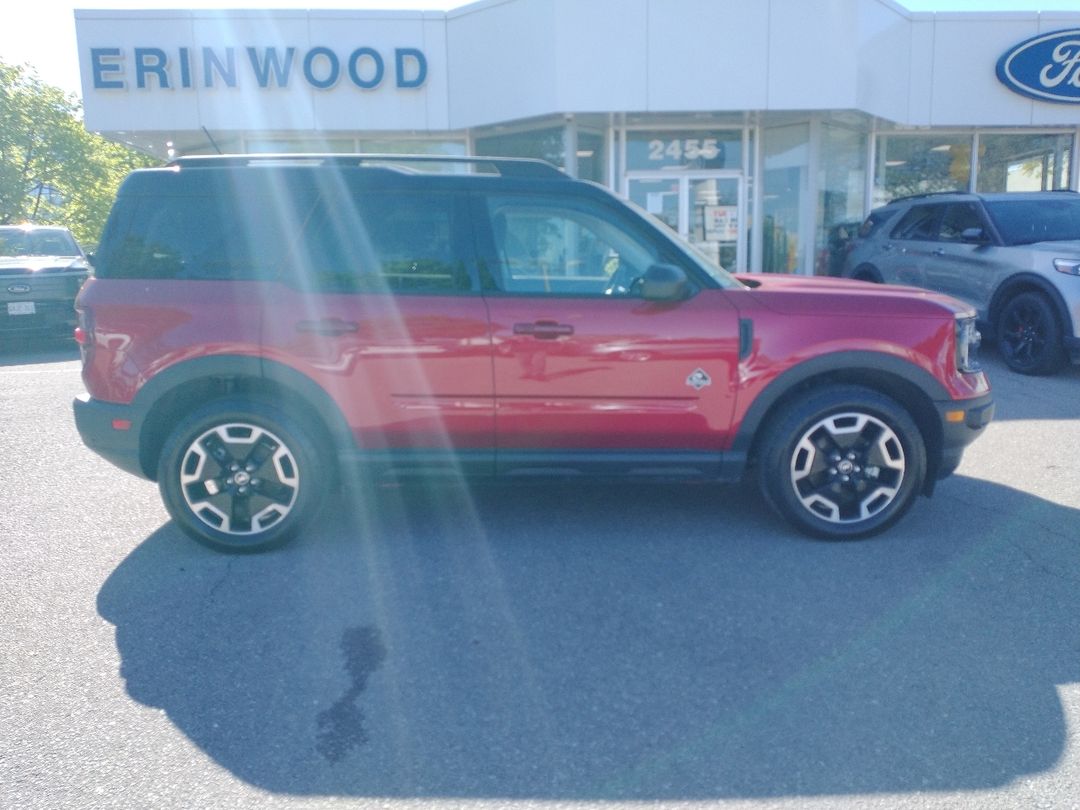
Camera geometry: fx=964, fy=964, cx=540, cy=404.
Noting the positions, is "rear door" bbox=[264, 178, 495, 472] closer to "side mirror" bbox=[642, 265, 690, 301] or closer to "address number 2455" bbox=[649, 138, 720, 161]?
"side mirror" bbox=[642, 265, 690, 301]

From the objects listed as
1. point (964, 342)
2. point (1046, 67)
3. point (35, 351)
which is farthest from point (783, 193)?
point (35, 351)

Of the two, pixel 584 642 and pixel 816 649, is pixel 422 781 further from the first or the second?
pixel 816 649

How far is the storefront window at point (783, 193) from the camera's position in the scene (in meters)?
15.2

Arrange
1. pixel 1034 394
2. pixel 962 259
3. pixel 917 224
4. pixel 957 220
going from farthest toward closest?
1. pixel 917 224
2. pixel 957 220
3. pixel 962 259
4. pixel 1034 394

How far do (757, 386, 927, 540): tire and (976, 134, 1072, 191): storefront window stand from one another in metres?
13.9

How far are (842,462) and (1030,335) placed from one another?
580 centimetres

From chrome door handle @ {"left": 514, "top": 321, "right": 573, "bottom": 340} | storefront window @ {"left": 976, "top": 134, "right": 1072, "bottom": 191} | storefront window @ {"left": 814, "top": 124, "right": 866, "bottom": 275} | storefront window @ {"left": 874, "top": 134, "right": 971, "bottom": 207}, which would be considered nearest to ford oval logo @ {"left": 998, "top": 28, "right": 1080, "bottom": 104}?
storefront window @ {"left": 976, "top": 134, "right": 1072, "bottom": 191}

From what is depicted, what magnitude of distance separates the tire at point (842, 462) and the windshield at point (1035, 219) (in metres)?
6.19

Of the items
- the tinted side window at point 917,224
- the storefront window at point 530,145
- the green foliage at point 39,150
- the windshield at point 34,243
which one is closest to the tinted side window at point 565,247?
the tinted side window at point 917,224

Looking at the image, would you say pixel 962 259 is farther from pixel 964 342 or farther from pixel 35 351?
pixel 35 351

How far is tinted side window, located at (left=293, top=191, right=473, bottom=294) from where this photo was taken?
15.8ft

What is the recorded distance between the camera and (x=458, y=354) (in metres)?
4.70

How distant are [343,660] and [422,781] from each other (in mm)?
894

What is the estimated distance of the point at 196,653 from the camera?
380 cm
